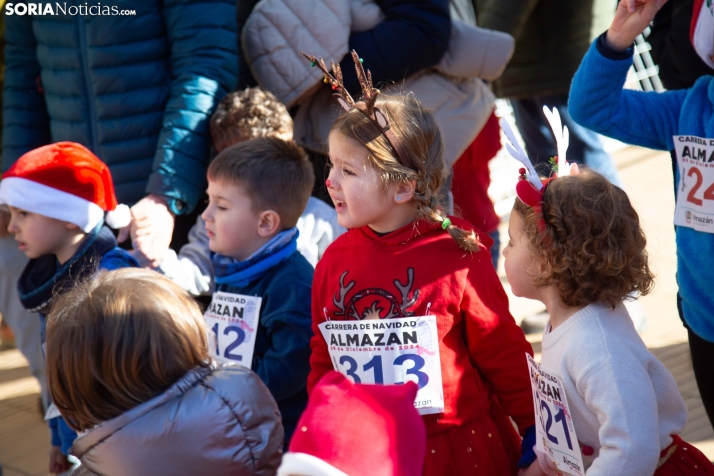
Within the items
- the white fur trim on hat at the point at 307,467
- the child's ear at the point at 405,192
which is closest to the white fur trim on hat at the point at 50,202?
the child's ear at the point at 405,192

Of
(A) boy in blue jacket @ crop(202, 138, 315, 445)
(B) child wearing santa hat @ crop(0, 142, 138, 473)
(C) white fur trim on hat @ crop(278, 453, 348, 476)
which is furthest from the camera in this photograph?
(B) child wearing santa hat @ crop(0, 142, 138, 473)

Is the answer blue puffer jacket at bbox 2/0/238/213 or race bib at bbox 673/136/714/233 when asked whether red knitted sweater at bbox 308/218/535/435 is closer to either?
race bib at bbox 673/136/714/233

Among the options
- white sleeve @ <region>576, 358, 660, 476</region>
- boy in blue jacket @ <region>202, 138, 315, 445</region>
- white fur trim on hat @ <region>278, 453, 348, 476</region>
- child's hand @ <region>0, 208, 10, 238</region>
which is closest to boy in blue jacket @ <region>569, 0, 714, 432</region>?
white sleeve @ <region>576, 358, 660, 476</region>

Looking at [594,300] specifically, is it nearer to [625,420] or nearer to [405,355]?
[625,420]

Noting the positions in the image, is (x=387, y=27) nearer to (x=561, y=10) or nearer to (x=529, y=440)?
(x=561, y=10)

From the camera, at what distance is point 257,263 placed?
8.71ft

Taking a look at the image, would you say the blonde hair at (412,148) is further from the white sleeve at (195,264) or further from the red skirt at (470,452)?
the white sleeve at (195,264)

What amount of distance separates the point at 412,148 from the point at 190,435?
40.1 inches

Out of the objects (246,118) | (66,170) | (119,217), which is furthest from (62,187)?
(246,118)

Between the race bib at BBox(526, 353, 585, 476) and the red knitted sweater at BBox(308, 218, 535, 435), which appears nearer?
the race bib at BBox(526, 353, 585, 476)

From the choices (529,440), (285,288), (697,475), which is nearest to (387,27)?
(285,288)

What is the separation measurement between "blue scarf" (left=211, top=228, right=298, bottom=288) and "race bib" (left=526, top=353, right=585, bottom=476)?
1.00 metres

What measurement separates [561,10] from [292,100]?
167cm

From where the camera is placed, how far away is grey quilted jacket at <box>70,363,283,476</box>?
1.61 m
